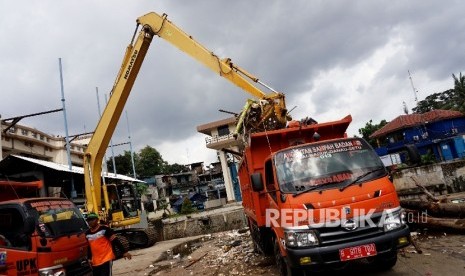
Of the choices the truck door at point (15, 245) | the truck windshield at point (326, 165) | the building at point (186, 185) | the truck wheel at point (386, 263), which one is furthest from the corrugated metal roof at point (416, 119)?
the truck door at point (15, 245)

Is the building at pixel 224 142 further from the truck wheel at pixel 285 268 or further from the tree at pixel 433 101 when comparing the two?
the tree at pixel 433 101

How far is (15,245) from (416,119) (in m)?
40.1

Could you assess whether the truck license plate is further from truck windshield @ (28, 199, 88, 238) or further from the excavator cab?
the excavator cab

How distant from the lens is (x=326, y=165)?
5.16 meters

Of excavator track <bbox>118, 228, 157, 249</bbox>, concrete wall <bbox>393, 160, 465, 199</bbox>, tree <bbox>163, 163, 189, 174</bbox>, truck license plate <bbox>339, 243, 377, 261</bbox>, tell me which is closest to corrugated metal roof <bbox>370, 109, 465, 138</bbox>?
concrete wall <bbox>393, 160, 465, 199</bbox>

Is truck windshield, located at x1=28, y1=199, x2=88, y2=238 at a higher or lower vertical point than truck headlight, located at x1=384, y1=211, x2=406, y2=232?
higher

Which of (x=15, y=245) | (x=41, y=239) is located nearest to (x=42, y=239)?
(x=41, y=239)

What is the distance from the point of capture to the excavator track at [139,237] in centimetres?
1502

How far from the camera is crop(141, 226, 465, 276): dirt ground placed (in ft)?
18.2

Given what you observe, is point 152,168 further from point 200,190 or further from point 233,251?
point 233,251

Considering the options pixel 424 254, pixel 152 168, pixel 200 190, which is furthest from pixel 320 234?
pixel 152 168

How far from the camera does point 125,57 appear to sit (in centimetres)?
1109

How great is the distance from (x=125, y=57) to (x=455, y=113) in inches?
1438

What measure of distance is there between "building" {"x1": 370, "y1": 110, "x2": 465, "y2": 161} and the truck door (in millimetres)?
33315
